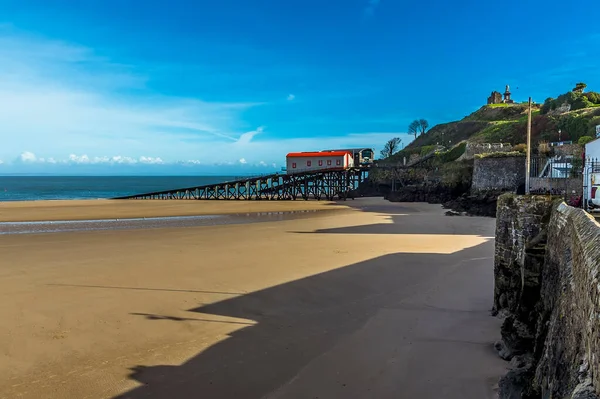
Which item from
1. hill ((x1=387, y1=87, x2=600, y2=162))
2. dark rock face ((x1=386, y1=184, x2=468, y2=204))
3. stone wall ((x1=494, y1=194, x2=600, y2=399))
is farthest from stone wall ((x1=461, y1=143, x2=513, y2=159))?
stone wall ((x1=494, y1=194, x2=600, y2=399))

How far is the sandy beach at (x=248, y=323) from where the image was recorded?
538 cm

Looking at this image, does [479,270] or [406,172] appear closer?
[479,270]

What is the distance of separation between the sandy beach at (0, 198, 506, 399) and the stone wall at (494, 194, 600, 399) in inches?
20.1

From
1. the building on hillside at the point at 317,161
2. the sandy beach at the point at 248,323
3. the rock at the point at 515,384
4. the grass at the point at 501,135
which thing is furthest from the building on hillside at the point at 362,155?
the rock at the point at 515,384

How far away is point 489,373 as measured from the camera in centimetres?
566

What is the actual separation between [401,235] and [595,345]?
616 inches

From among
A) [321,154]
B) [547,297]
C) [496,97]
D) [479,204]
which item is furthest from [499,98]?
[547,297]

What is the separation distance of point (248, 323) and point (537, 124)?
4744 centimetres

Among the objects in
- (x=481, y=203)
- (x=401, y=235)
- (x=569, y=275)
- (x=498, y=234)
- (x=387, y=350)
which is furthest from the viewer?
(x=481, y=203)

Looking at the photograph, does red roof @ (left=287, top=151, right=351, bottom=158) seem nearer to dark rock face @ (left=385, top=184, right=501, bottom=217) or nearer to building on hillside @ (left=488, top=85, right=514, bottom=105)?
dark rock face @ (left=385, top=184, right=501, bottom=217)

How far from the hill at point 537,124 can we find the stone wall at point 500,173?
8.94m

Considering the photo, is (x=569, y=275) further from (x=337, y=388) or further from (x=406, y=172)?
(x=406, y=172)

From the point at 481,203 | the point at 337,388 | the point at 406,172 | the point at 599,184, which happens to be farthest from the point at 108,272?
the point at 406,172

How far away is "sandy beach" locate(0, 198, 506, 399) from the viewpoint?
Answer: 5379 millimetres
